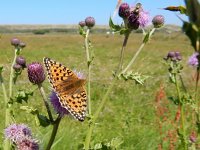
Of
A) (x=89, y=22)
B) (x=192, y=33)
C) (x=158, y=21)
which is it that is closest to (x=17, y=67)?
(x=89, y=22)

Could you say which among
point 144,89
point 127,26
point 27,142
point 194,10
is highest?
point 194,10

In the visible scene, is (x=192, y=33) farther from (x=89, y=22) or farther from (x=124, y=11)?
(x=89, y=22)

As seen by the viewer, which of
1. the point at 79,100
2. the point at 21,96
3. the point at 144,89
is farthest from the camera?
the point at 144,89

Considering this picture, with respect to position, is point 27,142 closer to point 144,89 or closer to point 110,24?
point 110,24

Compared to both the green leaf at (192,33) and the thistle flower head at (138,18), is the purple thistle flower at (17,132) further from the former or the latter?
the green leaf at (192,33)

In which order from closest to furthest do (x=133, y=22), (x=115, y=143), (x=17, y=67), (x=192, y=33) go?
(x=192, y=33) → (x=115, y=143) → (x=133, y=22) → (x=17, y=67)

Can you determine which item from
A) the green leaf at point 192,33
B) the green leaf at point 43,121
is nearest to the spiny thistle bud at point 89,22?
the green leaf at point 43,121

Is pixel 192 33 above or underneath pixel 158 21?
above

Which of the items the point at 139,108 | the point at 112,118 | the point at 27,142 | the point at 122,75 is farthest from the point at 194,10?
the point at 139,108
